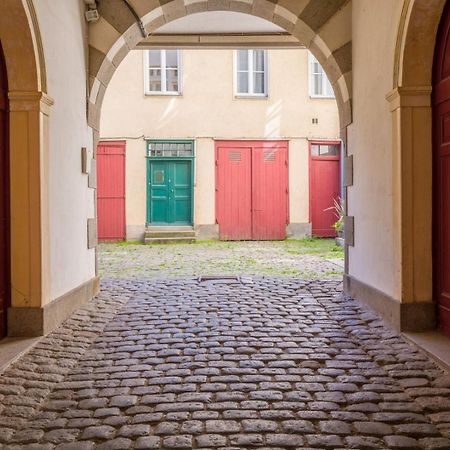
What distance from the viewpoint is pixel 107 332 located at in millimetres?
4238

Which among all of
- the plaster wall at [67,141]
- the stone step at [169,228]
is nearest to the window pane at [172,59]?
the stone step at [169,228]

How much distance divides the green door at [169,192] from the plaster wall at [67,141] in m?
8.37

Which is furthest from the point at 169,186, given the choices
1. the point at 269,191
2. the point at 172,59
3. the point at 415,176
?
the point at 415,176

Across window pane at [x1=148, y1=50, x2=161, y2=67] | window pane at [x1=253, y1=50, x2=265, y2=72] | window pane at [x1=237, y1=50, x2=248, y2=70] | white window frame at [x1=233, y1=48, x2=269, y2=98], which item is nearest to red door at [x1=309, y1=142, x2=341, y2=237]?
white window frame at [x1=233, y1=48, x2=269, y2=98]

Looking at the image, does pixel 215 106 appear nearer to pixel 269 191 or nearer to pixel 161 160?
pixel 161 160

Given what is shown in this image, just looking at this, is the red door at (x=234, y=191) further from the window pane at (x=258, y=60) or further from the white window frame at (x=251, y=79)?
the window pane at (x=258, y=60)

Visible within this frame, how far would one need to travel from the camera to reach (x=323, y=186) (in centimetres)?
1457

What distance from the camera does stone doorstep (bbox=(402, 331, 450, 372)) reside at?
321 centimetres

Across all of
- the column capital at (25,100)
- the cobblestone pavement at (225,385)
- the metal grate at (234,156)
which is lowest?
the cobblestone pavement at (225,385)

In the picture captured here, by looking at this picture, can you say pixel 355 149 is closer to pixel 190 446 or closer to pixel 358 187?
pixel 358 187

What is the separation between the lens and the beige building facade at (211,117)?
45.7 ft

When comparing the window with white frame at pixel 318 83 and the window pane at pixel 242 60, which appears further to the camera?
the window with white frame at pixel 318 83

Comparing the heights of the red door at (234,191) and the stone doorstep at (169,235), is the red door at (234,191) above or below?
above

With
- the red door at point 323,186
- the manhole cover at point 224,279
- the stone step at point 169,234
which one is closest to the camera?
the manhole cover at point 224,279
